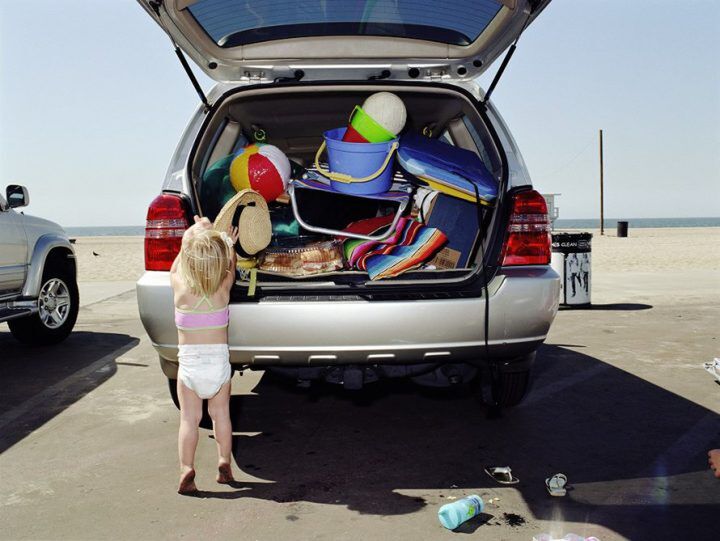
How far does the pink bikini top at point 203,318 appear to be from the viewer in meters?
3.07

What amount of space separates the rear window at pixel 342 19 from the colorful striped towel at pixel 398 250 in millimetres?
1087

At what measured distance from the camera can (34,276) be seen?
6746 millimetres

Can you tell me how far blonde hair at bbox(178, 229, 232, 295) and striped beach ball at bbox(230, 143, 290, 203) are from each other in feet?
2.58

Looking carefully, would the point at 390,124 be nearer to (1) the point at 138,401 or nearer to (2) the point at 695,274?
(1) the point at 138,401

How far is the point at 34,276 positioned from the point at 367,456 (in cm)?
467

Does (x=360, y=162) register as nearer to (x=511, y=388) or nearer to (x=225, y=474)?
(x=511, y=388)

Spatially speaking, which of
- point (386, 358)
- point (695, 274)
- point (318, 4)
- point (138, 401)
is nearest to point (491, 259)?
point (386, 358)

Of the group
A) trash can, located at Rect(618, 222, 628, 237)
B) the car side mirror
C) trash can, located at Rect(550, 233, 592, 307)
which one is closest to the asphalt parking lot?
the car side mirror

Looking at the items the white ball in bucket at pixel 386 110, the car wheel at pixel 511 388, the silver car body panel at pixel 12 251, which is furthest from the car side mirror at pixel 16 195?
the car wheel at pixel 511 388

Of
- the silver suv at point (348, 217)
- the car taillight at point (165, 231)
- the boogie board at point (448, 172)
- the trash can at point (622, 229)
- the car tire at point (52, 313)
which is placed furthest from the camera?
the trash can at point (622, 229)

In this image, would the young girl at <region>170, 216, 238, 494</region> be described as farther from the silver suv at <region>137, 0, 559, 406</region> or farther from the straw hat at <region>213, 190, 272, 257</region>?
the straw hat at <region>213, 190, 272, 257</region>

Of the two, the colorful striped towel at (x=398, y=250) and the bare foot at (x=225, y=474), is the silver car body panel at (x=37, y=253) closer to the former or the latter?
the bare foot at (x=225, y=474)

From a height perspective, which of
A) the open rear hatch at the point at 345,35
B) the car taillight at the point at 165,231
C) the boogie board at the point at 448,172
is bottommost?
the car taillight at the point at 165,231

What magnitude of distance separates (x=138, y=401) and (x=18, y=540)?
7.01ft
